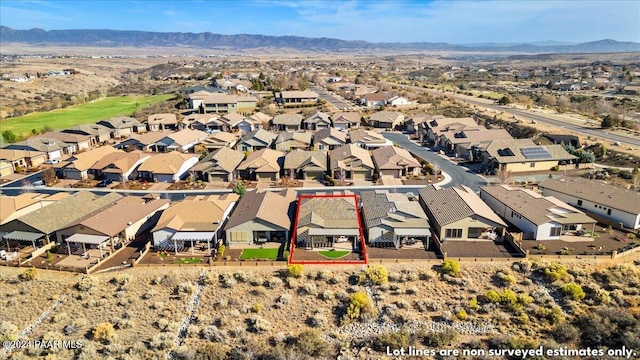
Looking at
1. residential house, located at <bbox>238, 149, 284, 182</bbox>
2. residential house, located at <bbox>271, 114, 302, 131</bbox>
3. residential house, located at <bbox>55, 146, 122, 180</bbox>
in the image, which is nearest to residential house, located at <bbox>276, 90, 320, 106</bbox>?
residential house, located at <bbox>271, 114, 302, 131</bbox>

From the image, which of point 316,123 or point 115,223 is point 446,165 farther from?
point 115,223

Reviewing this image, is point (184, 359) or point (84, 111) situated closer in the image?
point (184, 359)

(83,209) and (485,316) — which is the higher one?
(83,209)

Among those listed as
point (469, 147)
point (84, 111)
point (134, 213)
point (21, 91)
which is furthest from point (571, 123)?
point (21, 91)

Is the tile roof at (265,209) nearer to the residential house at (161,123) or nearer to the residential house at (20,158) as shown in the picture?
the residential house at (20,158)

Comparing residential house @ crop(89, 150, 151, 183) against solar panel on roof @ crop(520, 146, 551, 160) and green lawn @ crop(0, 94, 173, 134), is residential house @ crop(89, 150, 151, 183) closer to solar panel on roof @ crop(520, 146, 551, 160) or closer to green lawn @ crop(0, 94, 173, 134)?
green lawn @ crop(0, 94, 173, 134)

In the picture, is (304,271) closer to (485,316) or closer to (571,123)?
(485,316)

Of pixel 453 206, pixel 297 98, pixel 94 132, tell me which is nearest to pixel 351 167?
pixel 453 206
